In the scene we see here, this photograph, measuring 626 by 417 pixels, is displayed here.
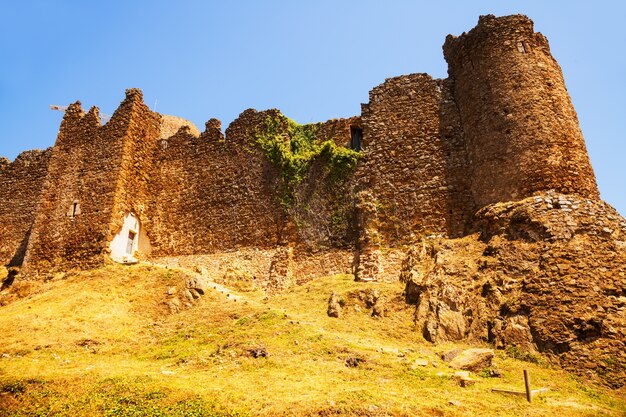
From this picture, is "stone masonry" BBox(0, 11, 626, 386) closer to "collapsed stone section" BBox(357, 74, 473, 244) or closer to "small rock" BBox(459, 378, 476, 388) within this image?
"collapsed stone section" BBox(357, 74, 473, 244)

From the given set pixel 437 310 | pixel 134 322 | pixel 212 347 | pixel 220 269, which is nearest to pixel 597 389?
pixel 437 310

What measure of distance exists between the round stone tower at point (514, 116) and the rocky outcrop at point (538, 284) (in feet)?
3.36

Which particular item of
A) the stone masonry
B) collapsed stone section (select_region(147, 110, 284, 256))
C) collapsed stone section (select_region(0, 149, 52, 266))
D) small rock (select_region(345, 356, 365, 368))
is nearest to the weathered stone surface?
the stone masonry

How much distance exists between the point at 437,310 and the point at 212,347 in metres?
5.46

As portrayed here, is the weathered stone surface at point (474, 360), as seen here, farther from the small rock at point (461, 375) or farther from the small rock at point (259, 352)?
the small rock at point (259, 352)

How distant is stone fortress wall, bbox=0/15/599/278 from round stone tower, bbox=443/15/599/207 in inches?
1.6

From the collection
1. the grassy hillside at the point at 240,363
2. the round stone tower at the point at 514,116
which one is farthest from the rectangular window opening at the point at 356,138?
the grassy hillside at the point at 240,363

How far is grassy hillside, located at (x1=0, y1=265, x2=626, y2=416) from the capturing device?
850cm

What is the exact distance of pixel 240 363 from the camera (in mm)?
10594

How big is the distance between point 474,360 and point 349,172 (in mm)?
10059

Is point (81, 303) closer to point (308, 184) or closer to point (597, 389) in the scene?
point (308, 184)

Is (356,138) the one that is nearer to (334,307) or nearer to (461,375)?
(334,307)

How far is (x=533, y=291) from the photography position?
12.3m

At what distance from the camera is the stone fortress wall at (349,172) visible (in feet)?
53.8
